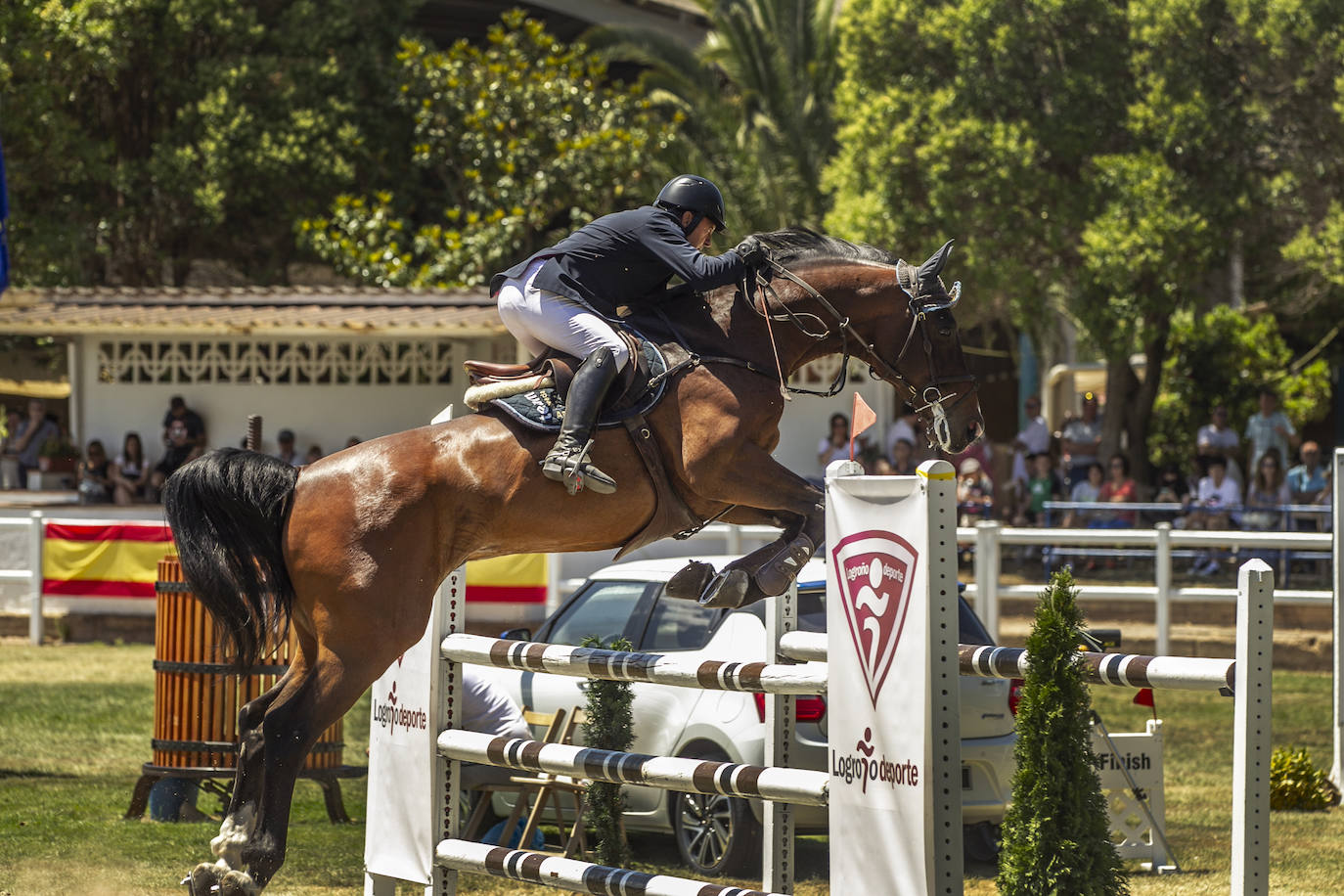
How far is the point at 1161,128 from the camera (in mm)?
16797

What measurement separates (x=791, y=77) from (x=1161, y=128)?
8978 millimetres

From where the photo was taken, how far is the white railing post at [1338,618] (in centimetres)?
890

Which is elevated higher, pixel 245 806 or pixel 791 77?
pixel 791 77

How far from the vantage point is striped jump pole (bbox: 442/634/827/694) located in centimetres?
476

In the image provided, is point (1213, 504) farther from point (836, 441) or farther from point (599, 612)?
point (599, 612)

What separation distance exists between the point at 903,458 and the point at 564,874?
11917 mm

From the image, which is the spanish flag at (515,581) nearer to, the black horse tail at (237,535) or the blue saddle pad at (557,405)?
the black horse tail at (237,535)

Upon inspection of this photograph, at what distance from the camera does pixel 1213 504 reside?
1584 centimetres

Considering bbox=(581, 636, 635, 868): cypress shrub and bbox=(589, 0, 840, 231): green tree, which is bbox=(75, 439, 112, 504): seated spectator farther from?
bbox=(581, 636, 635, 868): cypress shrub

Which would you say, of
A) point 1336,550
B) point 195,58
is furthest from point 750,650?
point 195,58

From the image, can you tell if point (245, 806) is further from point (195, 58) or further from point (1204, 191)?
point (195, 58)

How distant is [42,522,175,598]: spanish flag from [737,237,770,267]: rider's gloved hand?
11409 millimetres

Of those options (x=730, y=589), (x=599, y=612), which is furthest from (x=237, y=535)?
(x=599, y=612)

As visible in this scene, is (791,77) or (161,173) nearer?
(161,173)
